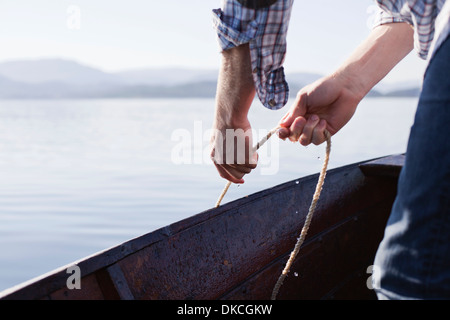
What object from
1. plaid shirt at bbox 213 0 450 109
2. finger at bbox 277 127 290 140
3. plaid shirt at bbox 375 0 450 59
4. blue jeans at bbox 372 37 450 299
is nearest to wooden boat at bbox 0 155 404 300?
finger at bbox 277 127 290 140

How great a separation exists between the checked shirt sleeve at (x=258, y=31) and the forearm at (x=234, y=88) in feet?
0.08

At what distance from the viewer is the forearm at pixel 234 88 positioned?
59.5 inches

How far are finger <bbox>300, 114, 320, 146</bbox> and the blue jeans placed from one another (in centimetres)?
83

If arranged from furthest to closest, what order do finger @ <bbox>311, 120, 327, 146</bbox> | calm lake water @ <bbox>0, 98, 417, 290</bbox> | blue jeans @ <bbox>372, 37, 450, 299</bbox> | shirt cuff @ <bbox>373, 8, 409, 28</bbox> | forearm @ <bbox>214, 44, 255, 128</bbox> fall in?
calm lake water @ <bbox>0, 98, 417, 290</bbox>
finger @ <bbox>311, 120, 327, 146</bbox>
shirt cuff @ <bbox>373, 8, 409, 28</bbox>
forearm @ <bbox>214, 44, 255, 128</bbox>
blue jeans @ <bbox>372, 37, 450, 299</bbox>

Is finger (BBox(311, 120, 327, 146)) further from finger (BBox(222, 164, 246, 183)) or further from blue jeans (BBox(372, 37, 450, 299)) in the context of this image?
blue jeans (BBox(372, 37, 450, 299))

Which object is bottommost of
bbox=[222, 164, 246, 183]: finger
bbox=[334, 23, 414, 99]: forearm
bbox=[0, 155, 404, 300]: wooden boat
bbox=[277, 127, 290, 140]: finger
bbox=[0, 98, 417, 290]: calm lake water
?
bbox=[0, 98, 417, 290]: calm lake water

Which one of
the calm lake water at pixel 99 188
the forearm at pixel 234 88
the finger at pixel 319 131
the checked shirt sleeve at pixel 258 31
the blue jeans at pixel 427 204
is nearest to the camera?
the blue jeans at pixel 427 204

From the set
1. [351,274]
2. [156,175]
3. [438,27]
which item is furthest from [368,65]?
[156,175]

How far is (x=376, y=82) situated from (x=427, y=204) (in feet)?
3.54

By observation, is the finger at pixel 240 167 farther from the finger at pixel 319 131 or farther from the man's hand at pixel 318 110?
the finger at pixel 319 131

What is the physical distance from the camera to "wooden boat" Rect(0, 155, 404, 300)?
1.86 metres

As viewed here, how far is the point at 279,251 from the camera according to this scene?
2.92 meters

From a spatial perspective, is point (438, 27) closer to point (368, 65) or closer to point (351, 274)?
point (368, 65)

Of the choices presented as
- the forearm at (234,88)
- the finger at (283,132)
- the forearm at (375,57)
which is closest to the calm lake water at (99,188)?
the forearm at (375,57)
